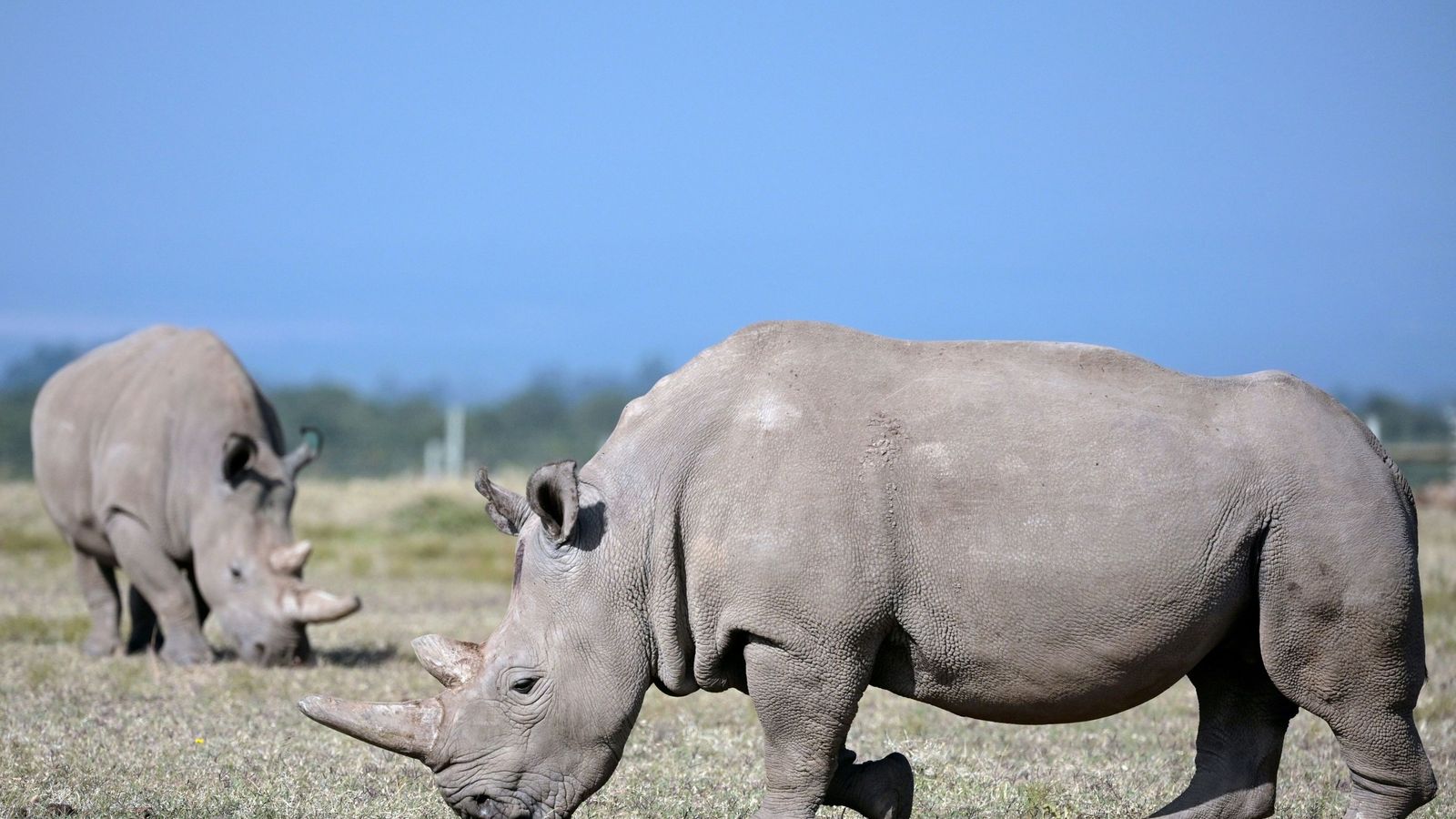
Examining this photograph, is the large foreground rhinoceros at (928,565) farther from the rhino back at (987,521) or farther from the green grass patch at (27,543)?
the green grass patch at (27,543)

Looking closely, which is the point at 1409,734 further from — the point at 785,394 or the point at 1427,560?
the point at 1427,560

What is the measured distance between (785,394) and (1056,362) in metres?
0.86

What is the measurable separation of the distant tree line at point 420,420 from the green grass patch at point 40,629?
65.5 feet

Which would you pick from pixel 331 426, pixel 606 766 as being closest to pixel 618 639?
pixel 606 766

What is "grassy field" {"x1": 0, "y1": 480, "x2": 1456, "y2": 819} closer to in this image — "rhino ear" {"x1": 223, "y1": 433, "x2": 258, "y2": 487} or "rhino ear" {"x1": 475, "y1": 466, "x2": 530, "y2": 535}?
"rhino ear" {"x1": 475, "y1": 466, "x2": 530, "y2": 535}

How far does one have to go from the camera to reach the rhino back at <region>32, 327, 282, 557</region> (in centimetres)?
1066

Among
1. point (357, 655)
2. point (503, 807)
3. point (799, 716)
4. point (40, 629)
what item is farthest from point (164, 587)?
point (799, 716)

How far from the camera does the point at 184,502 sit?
10.6 metres

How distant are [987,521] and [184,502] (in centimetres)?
730

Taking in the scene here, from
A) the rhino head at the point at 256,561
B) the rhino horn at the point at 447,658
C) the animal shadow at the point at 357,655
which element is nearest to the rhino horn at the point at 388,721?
the rhino horn at the point at 447,658

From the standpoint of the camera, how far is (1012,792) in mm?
6270

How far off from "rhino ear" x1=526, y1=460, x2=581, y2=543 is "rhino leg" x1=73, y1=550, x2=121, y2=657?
275 inches

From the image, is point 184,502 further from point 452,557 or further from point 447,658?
point 452,557

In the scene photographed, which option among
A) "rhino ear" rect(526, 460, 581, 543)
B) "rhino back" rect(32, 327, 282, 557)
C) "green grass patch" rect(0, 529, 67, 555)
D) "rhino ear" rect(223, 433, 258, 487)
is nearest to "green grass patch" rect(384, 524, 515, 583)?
"green grass patch" rect(0, 529, 67, 555)
